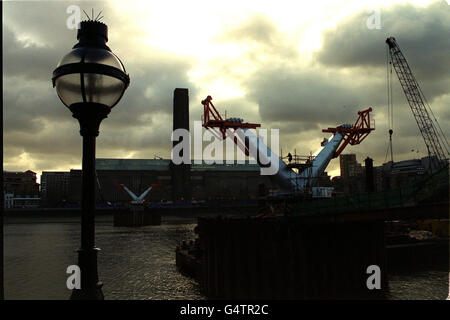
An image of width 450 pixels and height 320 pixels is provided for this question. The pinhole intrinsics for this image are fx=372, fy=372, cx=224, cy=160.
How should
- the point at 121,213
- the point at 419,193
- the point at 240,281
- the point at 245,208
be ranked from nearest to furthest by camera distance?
the point at 419,193 → the point at 240,281 → the point at 121,213 → the point at 245,208

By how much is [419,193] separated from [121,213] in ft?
365

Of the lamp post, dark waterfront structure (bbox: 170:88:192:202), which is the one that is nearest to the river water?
the lamp post

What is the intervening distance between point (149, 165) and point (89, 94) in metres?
184

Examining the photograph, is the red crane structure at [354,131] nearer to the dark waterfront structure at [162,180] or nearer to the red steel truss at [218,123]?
the red steel truss at [218,123]

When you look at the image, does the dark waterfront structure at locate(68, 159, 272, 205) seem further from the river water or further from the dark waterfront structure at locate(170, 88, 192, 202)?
the river water

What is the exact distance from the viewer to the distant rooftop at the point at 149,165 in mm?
181875

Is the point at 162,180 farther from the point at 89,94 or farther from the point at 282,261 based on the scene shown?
the point at 89,94

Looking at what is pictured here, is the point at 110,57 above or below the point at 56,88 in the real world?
above

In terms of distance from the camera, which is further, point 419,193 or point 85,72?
point 419,193

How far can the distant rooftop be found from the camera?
182 meters

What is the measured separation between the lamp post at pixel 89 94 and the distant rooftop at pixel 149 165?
17947 centimetres

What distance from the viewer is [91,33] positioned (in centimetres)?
563
